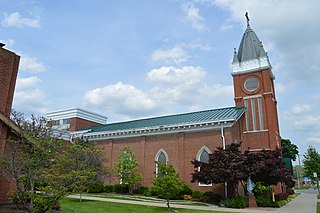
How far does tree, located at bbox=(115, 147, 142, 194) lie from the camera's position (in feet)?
90.2

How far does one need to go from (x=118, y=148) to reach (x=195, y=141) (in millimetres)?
9939

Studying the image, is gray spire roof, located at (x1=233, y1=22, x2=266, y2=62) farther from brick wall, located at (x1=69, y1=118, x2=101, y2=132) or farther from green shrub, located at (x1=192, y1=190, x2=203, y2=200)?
brick wall, located at (x1=69, y1=118, x2=101, y2=132)

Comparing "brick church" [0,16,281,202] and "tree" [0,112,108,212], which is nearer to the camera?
"tree" [0,112,108,212]

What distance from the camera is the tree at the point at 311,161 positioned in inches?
1314

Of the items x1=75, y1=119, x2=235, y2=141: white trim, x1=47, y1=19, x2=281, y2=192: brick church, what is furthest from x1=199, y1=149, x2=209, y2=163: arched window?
x1=75, y1=119, x2=235, y2=141: white trim

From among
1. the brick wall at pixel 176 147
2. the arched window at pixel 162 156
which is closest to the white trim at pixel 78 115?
the brick wall at pixel 176 147

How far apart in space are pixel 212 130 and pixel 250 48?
14627 millimetres

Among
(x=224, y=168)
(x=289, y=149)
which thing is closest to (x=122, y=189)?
(x=224, y=168)

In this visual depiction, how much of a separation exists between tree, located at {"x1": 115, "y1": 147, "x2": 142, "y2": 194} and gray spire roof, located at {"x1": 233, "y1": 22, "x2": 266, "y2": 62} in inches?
727

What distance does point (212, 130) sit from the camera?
25891mm

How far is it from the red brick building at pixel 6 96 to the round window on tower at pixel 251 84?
24912mm

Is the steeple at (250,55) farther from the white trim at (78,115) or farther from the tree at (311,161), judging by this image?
the white trim at (78,115)

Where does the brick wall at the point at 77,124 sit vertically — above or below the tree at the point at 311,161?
above

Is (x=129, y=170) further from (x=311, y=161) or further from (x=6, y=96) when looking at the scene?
(x=311, y=161)
